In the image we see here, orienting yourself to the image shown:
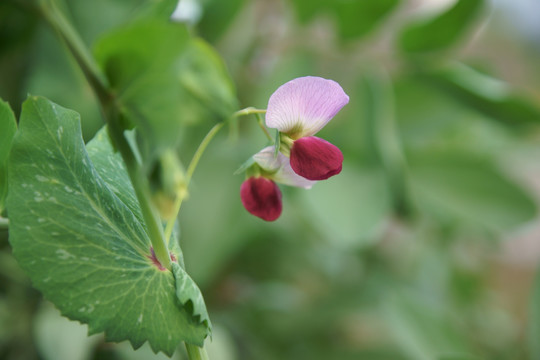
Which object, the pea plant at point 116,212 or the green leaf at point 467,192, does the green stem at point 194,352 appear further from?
the green leaf at point 467,192

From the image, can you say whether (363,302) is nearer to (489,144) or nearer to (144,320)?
(489,144)

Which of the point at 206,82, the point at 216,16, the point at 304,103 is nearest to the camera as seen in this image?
the point at 304,103

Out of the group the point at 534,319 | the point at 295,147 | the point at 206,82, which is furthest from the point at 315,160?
Result: the point at 534,319

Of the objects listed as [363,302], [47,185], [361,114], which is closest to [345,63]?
[361,114]

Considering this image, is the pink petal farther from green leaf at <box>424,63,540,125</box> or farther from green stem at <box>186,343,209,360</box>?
green leaf at <box>424,63,540,125</box>

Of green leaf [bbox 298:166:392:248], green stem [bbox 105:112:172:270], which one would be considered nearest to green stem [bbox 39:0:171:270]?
green stem [bbox 105:112:172:270]

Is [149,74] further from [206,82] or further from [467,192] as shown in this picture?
[467,192]

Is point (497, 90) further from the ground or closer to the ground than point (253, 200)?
closer to the ground

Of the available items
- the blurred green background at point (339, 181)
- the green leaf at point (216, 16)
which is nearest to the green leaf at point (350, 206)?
the blurred green background at point (339, 181)
